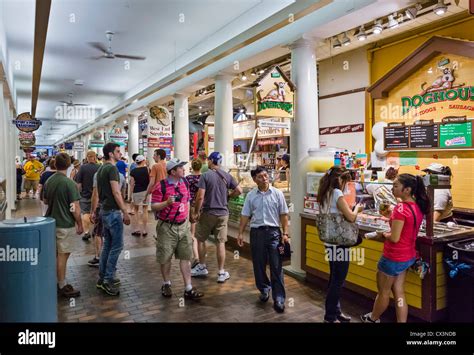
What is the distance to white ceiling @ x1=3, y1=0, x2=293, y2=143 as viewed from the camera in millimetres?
6320

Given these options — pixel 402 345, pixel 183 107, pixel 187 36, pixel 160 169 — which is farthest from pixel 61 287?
pixel 183 107

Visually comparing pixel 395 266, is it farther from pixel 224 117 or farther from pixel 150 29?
pixel 150 29

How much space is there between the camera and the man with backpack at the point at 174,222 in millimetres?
4133

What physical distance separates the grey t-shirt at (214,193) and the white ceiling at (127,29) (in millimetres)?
2956

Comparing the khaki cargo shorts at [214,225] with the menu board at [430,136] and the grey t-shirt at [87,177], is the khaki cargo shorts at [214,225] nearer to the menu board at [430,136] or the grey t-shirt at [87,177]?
the grey t-shirt at [87,177]

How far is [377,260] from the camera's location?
12.8 feet

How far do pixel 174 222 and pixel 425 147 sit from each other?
485 cm

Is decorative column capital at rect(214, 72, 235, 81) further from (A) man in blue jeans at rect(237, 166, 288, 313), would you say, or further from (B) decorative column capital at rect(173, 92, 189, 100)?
(A) man in blue jeans at rect(237, 166, 288, 313)

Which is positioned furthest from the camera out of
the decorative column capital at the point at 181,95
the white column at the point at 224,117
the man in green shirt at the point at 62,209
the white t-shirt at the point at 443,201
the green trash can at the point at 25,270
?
the decorative column capital at the point at 181,95

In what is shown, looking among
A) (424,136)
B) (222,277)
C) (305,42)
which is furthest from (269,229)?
(424,136)

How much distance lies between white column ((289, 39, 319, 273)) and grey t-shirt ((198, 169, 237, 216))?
1.01 metres

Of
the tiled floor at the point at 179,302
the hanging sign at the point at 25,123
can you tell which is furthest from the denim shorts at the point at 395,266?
the hanging sign at the point at 25,123

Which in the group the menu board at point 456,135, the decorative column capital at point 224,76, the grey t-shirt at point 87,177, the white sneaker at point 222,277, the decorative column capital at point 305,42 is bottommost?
the white sneaker at point 222,277

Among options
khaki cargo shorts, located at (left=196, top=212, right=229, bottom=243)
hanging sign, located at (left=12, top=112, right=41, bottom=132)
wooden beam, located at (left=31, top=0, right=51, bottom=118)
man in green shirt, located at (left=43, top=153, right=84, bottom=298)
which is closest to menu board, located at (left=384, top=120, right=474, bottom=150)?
khaki cargo shorts, located at (left=196, top=212, right=229, bottom=243)
